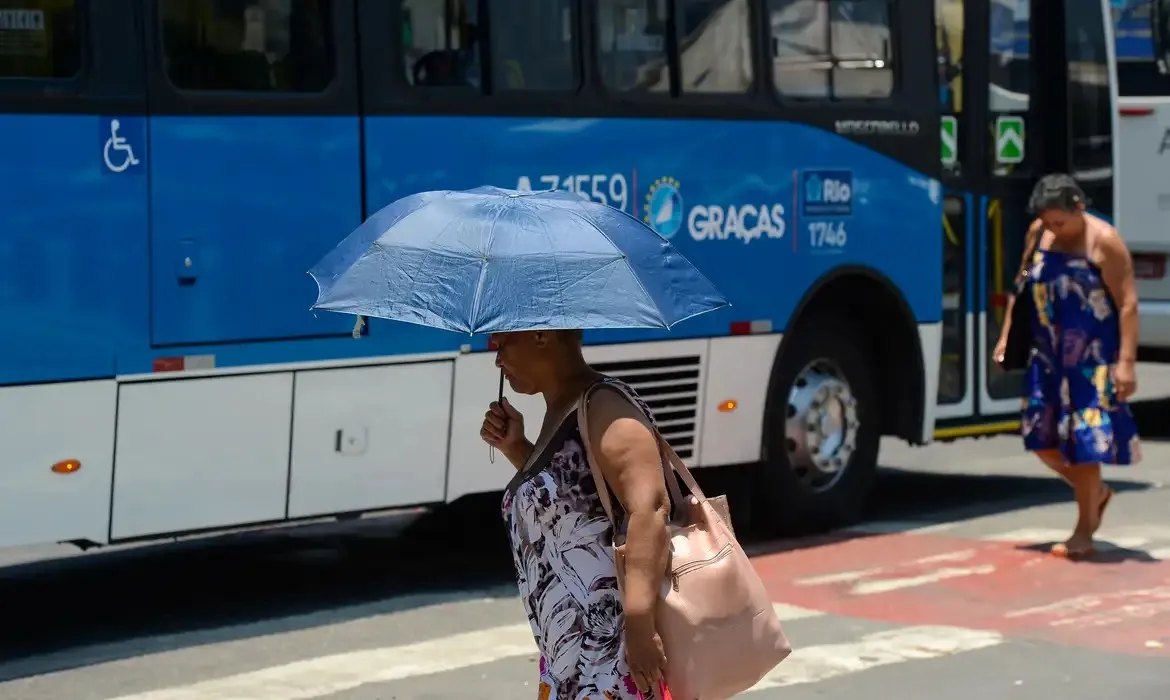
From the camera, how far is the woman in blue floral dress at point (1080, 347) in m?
9.77

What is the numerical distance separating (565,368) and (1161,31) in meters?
12.2

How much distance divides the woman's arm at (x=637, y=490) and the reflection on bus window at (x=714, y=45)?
19.9 ft

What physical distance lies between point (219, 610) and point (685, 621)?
5267mm

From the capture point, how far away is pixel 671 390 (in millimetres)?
9914

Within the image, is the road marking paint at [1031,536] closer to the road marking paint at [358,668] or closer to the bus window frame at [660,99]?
the bus window frame at [660,99]

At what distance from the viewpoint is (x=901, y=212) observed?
36.1 ft

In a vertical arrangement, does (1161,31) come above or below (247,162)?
above

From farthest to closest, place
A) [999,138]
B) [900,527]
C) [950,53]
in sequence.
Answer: [999,138], [950,53], [900,527]

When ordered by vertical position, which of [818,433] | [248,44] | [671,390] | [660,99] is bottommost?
[818,433]

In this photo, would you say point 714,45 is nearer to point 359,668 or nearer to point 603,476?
point 359,668

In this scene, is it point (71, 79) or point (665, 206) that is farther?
point (665, 206)

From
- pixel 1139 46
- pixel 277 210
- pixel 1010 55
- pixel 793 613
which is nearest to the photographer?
pixel 277 210

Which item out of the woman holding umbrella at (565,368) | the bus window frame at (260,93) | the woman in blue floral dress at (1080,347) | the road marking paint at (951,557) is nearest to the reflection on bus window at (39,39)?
the bus window frame at (260,93)

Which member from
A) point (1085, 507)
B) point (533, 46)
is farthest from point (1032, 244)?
point (533, 46)
